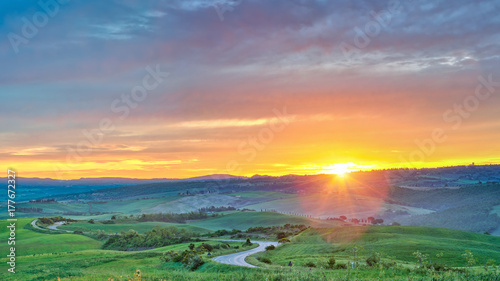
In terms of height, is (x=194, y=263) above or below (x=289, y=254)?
above

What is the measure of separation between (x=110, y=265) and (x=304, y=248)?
34.0 meters

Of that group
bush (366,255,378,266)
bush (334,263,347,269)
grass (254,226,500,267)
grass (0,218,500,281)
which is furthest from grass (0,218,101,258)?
bush (366,255,378,266)

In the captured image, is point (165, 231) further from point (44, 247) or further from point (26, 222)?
point (26, 222)

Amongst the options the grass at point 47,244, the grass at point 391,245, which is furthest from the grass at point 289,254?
the grass at point 47,244

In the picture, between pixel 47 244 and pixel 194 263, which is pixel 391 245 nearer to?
pixel 194 263

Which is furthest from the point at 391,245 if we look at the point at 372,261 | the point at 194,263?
the point at 194,263

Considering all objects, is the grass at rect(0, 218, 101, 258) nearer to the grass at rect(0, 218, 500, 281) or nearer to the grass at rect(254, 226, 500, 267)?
the grass at rect(0, 218, 500, 281)

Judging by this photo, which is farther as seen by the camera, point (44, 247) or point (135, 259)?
point (44, 247)

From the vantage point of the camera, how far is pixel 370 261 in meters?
37.3

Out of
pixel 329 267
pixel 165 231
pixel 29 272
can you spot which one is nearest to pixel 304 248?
pixel 329 267

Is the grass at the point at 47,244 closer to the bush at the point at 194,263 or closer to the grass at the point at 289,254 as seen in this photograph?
the grass at the point at 289,254

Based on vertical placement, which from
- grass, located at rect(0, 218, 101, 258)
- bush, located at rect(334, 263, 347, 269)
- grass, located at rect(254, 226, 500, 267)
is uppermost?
bush, located at rect(334, 263, 347, 269)

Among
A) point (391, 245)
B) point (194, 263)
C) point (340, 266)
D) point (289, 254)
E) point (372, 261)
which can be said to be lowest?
point (289, 254)

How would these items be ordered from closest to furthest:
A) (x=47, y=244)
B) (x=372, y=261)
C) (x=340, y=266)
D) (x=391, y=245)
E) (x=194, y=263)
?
(x=372, y=261) → (x=340, y=266) → (x=194, y=263) → (x=391, y=245) → (x=47, y=244)
